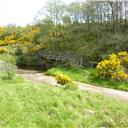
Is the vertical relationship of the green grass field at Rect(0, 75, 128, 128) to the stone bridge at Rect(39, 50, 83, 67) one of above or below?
above

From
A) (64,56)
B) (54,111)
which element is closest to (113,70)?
(64,56)

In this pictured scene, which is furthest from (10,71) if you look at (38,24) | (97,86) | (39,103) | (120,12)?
(38,24)

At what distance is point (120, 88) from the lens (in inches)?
1078

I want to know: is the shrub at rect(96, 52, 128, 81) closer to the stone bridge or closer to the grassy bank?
the grassy bank

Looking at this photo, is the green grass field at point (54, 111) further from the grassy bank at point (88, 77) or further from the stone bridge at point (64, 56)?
the stone bridge at point (64, 56)

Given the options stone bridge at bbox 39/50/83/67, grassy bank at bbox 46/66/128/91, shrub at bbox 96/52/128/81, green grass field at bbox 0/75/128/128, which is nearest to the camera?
green grass field at bbox 0/75/128/128

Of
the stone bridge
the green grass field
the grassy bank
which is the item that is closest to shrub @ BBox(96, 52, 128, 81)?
the grassy bank

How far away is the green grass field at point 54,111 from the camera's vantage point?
10836 millimetres

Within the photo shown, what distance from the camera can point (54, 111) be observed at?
12.3 meters

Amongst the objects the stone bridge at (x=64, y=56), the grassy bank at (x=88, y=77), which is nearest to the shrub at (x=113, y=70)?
the grassy bank at (x=88, y=77)

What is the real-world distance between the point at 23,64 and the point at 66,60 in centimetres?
1145

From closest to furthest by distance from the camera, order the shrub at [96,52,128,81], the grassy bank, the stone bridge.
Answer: the grassy bank, the shrub at [96,52,128,81], the stone bridge

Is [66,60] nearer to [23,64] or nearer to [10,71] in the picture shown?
[23,64]

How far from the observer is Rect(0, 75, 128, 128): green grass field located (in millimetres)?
10836
